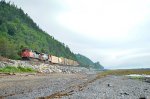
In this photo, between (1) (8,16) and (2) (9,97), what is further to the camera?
(1) (8,16)

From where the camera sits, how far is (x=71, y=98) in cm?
2127

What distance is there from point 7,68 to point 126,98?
121 ft

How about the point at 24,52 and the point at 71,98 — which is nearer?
the point at 71,98

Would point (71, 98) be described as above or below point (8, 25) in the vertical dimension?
below

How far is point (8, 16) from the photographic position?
197m

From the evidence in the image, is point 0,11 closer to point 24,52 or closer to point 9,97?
point 24,52

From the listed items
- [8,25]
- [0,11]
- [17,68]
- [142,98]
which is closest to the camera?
[142,98]

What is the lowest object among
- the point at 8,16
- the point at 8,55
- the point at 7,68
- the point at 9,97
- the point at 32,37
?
the point at 9,97

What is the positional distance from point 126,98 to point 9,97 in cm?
825

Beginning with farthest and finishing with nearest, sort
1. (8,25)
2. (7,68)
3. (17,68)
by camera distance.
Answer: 1. (8,25)
2. (17,68)
3. (7,68)

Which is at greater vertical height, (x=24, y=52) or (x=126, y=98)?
(x=24, y=52)

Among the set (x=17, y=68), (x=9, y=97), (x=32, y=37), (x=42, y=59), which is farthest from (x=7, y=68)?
(x=32, y=37)

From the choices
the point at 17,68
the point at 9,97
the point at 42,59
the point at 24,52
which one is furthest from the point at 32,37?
the point at 9,97

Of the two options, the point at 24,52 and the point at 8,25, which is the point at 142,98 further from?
the point at 8,25
